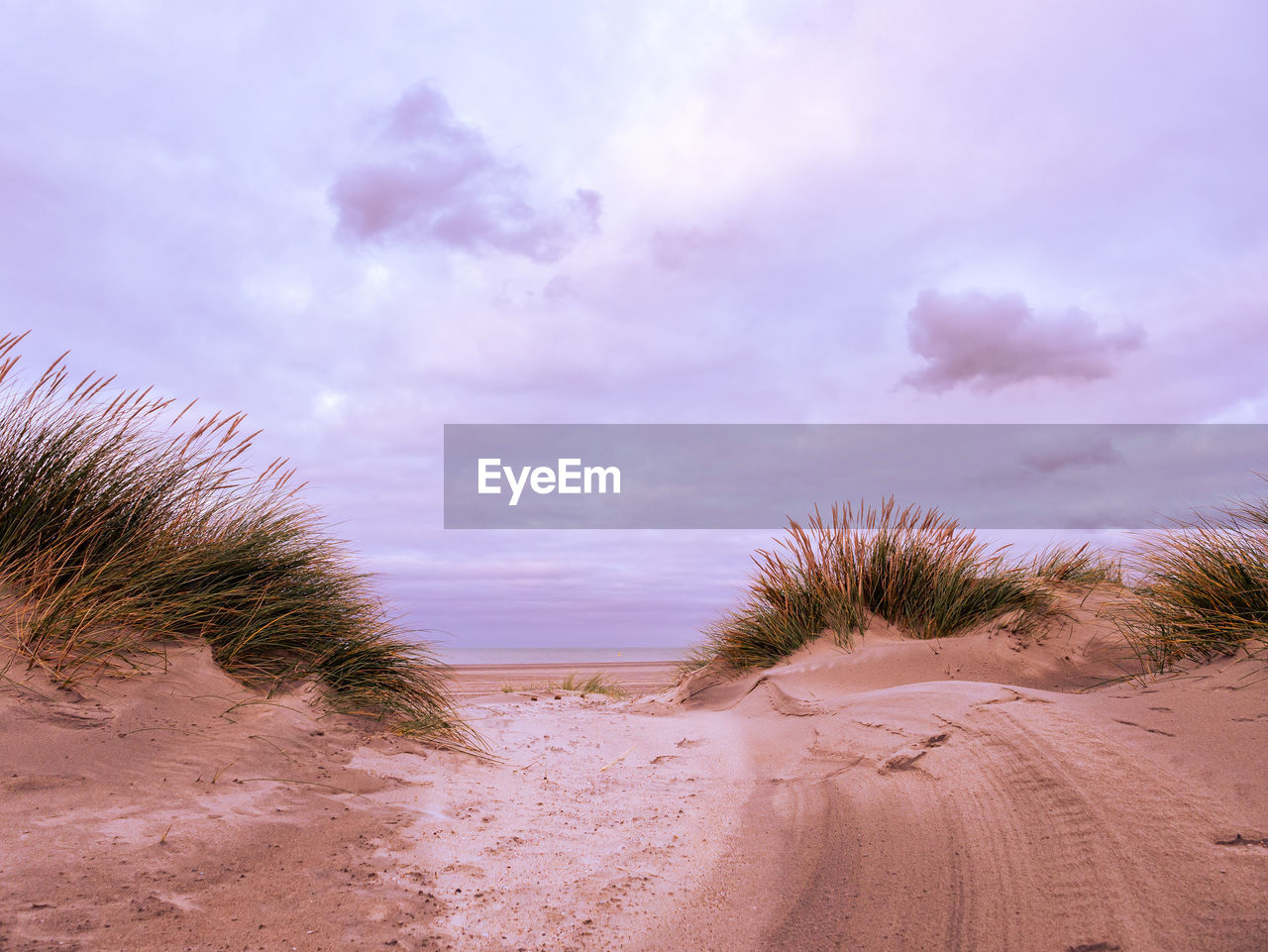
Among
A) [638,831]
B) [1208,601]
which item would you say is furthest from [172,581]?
[1208,601]

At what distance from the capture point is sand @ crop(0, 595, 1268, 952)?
7.62 feet

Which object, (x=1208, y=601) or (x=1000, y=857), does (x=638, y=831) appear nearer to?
(x=1000, y=857)

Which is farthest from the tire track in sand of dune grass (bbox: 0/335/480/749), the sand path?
dune grass (bbox: 0/335/480/749)

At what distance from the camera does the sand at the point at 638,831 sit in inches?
91.4

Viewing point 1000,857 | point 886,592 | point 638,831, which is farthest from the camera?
point 886,592

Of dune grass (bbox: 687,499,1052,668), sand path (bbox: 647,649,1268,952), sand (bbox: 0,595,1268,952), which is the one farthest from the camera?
dune grass (bbox: 687,499,1052,668)

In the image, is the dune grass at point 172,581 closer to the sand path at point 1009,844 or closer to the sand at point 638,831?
the sand at point 638,831

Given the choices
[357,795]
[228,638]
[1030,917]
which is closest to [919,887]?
[1030,917]

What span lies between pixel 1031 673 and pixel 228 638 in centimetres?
667

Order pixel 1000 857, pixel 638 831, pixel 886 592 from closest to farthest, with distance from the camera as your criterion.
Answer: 1. pixel 1000 857
2. pixel 638 831
3. pixel 886 592

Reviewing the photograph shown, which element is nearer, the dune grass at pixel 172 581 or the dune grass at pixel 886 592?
the dune grass at pixel 172 581

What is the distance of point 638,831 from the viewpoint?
138 inches

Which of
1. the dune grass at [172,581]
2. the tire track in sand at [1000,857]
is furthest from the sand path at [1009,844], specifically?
the dune grass at [172,581]

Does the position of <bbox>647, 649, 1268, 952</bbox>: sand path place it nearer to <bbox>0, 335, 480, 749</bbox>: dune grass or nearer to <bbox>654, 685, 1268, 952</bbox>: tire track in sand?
<bbox>654, 685, 1268, 952</bbox>: tire track in sand
